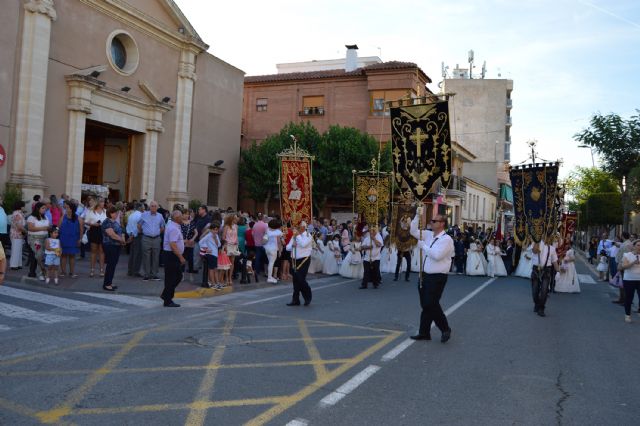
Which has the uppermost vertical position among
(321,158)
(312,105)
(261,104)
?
(261,104)

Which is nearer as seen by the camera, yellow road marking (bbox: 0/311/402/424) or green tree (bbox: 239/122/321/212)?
yellow road marking (bbox: 0/311/402/424)

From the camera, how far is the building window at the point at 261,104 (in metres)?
39.2

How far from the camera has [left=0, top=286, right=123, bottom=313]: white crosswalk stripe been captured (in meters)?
9.43

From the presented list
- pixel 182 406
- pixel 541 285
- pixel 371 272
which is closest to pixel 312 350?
pixel 182 406

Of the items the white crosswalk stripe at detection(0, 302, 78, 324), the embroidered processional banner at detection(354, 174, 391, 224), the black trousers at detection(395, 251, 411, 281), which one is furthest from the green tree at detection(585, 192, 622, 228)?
the white crosswalk stripe at detection(0, 302, 78, 324)

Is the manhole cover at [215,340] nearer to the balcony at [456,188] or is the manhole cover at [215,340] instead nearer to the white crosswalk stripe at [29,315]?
the white crosswalk stripe at [29,315]

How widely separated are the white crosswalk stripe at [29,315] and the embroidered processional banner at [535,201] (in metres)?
9.49

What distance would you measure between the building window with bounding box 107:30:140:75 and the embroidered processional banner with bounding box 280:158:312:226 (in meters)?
10.9

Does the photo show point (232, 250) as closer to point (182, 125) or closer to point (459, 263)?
point (459, 263)

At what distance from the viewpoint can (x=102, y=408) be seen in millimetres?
4660

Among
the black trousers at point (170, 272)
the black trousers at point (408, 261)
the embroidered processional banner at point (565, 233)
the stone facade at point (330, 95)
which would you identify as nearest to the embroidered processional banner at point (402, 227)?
the black trousers at point (408, 261)

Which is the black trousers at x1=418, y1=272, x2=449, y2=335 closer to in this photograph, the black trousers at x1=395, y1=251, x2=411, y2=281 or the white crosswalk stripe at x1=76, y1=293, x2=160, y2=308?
the white crosswalk stripe at x1=76, y1=293, x2=160, y2=308

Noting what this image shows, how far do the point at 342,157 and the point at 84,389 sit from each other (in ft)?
82.0

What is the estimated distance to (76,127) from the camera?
787 inches
